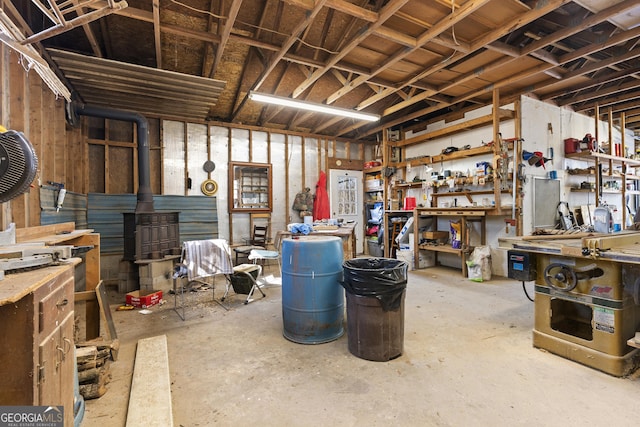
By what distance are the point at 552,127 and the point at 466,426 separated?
5.85 meters

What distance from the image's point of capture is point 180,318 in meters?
3.55

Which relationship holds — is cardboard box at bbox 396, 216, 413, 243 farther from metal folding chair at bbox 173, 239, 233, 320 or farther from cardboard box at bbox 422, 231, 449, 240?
metal folding chair at bbox 173, 239, 233, 320

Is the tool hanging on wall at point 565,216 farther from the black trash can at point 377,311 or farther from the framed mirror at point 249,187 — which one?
the framed mirror at point 249,187

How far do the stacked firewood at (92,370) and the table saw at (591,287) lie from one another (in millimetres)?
3434

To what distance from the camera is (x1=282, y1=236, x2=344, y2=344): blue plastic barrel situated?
9.35 ft

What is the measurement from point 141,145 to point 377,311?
190 inches

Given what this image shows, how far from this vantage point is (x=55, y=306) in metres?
1.30

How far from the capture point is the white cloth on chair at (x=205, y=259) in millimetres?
3648

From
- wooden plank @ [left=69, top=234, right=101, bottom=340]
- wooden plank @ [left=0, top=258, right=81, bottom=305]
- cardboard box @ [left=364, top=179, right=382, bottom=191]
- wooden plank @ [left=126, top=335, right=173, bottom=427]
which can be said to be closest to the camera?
wooden plank @ [left=0, top=258, right=81, bottom=305]

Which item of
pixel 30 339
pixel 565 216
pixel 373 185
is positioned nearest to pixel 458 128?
pixel 565 216

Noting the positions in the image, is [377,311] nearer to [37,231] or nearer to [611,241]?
[611,241]

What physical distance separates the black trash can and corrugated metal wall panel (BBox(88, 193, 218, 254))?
4.53m

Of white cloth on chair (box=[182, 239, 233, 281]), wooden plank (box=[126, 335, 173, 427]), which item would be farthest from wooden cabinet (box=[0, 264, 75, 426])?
white cloth on chair (box=[182, 239, 233, 281])

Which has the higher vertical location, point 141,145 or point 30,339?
point 141,145
